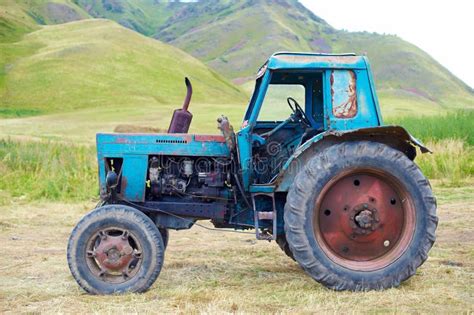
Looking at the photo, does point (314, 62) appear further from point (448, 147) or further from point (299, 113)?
point (448, 147)

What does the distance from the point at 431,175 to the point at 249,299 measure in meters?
9.88

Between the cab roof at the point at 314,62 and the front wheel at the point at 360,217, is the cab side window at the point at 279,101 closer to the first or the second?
the cab roof at the point at 314,62

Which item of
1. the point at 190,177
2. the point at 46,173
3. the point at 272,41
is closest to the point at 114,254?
the point at 190,177

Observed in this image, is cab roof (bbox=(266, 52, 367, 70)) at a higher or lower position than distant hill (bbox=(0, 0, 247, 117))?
lower

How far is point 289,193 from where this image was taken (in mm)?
5711

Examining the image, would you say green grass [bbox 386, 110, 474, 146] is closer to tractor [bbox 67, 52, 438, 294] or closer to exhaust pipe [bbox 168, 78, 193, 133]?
tractor [bbox 67, 52, 438, 294]

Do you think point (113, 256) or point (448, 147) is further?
point (448, 147)

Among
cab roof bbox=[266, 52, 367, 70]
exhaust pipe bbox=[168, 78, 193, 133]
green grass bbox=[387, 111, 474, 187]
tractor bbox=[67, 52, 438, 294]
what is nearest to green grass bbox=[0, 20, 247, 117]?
green grass bbox=[387, 111, 474, 187]

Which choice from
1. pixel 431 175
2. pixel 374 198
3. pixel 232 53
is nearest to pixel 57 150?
pixel 431 175

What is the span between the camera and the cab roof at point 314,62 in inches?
235

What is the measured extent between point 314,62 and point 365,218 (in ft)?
4.82

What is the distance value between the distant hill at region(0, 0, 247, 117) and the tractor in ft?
147

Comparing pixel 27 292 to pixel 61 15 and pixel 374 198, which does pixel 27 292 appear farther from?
pixel 61 15

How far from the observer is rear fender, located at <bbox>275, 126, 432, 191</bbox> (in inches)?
226
